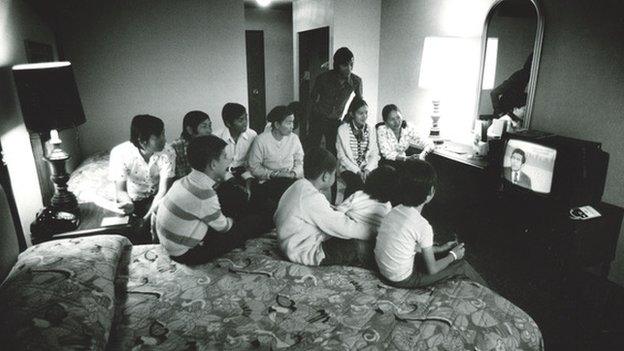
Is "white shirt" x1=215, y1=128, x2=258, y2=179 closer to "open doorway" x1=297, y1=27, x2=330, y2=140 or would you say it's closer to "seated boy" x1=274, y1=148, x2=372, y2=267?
"seated boy" x1=274, y1=148, x2=372, y2=267

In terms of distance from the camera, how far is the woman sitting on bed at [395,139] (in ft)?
11.3

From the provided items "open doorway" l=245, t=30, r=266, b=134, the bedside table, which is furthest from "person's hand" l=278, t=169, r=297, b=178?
"open doorway" l=245, t=30, r=266, b=134

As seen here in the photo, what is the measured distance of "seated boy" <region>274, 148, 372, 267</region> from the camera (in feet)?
6.04

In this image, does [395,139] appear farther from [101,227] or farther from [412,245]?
[101,227]

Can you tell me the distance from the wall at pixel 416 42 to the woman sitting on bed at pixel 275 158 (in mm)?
1679

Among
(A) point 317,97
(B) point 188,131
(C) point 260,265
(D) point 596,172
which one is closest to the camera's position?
(C) point 260,265

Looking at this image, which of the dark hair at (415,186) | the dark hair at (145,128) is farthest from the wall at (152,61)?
the dark hair at (415,186)

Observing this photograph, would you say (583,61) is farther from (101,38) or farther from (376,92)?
(101,38)

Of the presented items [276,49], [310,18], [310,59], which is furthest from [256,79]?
[310,18]

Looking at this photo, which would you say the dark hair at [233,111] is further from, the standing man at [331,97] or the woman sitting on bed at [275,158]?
the standing man at [331,97]

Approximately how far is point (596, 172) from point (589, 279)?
2.62ft

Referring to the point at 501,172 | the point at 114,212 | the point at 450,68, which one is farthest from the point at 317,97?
the point at 114,212

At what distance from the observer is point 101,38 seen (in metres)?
3.78

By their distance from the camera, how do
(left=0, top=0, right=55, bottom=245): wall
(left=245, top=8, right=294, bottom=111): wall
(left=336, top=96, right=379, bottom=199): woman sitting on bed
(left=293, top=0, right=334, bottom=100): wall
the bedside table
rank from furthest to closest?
(left=245, top=8, right=294, bottom=111): wall → (left=293, top=0, right=334, bottom=100): wall → (left=336, top=96, right=379, bottom=199): woman sitting on bed → the bedside table → (left=0, top=0, right=55, bottom=245): wall
